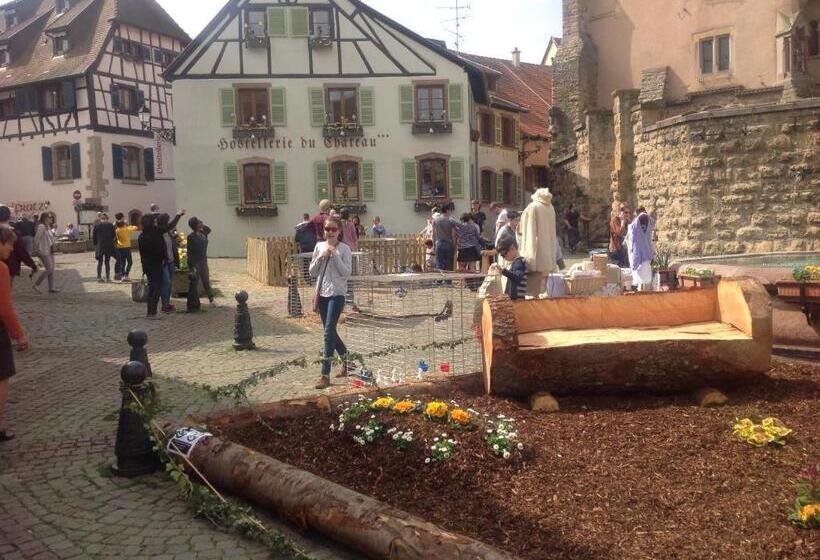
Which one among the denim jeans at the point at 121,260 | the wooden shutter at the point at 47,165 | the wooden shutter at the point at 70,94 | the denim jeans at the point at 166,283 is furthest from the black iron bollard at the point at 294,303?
the wooden shutter at the point at 47,165

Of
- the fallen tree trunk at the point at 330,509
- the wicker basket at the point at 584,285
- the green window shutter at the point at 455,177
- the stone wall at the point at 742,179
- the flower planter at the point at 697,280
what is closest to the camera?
the fallen tree trunk at the point at 330,509

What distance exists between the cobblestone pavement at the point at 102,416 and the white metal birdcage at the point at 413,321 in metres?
0.78

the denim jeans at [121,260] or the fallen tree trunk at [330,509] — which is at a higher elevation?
the denim jeans at [121,260]

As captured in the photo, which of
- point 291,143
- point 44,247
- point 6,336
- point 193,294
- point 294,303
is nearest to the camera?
point 6,336

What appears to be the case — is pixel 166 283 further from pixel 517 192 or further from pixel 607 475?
pixel 517 192

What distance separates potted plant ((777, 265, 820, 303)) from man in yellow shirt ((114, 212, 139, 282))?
48.5 feet

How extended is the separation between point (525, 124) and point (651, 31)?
402 inches

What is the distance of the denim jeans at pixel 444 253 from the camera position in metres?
15.6

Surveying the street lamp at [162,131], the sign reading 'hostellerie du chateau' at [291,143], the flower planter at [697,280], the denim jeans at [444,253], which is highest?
the street lamp at [162,131]

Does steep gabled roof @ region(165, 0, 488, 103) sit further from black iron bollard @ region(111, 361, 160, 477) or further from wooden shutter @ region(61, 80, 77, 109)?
black iron bollard @ region(111, 361, 160, 477)

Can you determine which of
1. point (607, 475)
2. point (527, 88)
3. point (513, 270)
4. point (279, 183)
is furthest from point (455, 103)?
point (607, 475)

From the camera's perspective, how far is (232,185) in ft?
94.0

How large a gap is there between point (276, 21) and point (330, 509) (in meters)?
27.1

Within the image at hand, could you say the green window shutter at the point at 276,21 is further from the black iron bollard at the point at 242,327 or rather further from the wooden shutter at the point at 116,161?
the black iron bollard at the point at 242,327
